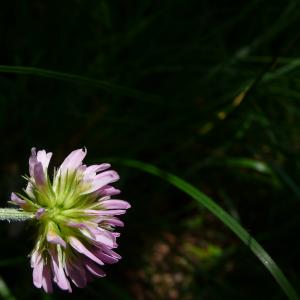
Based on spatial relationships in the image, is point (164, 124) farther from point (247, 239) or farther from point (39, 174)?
point (39, 174)

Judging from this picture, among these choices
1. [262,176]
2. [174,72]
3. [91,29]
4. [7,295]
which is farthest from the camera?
[262,176]

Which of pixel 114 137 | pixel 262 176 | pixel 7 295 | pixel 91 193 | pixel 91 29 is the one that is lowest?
pixel 7 295

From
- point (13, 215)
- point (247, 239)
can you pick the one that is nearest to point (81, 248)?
point (13, 215)

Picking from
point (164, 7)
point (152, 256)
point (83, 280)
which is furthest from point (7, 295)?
point (164, 7)

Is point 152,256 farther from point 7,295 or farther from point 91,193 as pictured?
point 91,193

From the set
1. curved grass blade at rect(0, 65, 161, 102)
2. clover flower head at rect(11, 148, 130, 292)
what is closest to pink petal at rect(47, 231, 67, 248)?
clover flower head at rect(11, 148, 130, 292)

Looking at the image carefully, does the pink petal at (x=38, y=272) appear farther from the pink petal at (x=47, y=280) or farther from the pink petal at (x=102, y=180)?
the pink petal at (x=102, y=180)

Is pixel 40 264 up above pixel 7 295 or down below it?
above

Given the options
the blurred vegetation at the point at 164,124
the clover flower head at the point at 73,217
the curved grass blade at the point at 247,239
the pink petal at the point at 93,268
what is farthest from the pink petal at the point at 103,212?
the blurred vegetation at the point at 164,124
